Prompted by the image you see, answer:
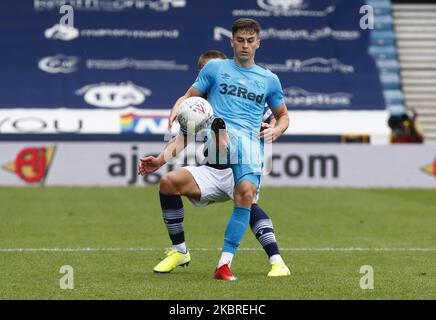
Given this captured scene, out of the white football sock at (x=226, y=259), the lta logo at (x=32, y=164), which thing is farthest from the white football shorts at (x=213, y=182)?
the lta logo at (x=32, y=164)

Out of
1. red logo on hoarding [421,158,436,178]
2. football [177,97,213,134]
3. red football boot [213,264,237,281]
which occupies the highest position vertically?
football [177,97,213,134]

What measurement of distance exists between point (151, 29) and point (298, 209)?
521 inches

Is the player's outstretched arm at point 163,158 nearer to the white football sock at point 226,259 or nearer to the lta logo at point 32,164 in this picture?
the white football sock at point 226,259

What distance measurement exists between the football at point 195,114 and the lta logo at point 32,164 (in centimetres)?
1381

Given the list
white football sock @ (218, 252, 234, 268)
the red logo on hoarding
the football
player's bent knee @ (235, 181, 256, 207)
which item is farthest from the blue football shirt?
the red logo on hoarding

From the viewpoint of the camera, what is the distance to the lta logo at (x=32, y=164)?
71.5 ft

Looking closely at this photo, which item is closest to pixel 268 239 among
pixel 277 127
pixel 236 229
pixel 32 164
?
pixel 236 229

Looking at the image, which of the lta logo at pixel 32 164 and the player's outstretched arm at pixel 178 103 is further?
the lta logo at pixel 32 164

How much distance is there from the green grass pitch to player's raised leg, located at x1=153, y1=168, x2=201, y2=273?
14 centimetres

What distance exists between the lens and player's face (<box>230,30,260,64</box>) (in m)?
8.58

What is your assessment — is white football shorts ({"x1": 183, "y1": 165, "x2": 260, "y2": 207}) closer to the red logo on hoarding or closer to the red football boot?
the red football boot

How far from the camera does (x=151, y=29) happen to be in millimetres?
29016
